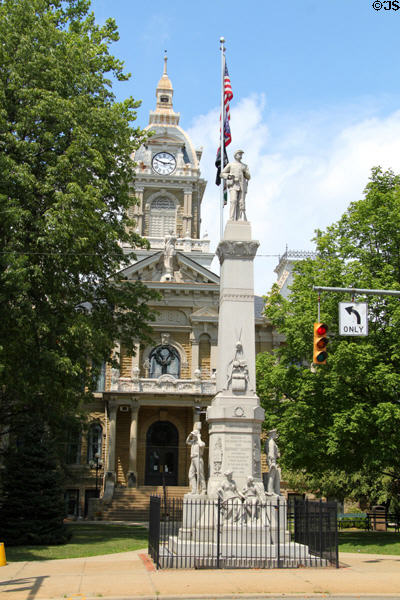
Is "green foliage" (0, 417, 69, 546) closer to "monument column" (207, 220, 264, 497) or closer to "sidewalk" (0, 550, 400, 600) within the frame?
"sidewalk" (0, 550, 400, 600)

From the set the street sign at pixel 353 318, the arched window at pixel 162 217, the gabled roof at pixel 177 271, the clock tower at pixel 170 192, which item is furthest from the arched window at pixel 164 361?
the street sign at pixel 353 318

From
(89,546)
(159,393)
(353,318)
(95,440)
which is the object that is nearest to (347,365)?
(353,318)

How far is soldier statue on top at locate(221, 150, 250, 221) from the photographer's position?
18438 mm

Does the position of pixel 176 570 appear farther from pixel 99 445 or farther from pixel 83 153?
pixel 99 445

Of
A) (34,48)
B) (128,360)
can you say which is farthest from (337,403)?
(128,360)

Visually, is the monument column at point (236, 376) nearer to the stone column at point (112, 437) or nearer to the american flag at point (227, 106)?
the american flag at point (227, 106)

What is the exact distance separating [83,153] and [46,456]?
10362 millimetres

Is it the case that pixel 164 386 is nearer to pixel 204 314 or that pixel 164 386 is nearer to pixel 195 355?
pixel 195 355

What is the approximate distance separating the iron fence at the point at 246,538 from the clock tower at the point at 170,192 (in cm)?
3391

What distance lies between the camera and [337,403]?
23125mm

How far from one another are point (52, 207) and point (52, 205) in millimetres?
122

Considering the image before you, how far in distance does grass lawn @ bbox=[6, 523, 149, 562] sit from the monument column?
14.2ft

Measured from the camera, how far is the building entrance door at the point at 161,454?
127ft

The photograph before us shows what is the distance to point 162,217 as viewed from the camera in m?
50.6
